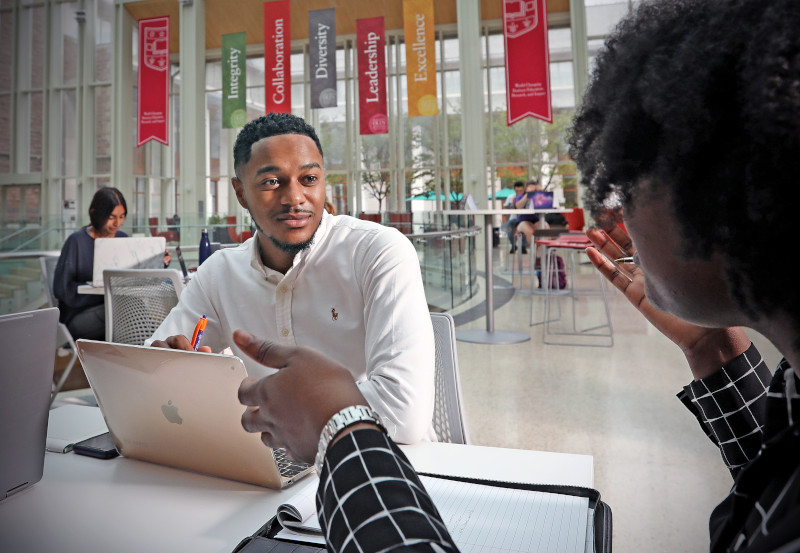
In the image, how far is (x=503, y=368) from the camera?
14.2 ft

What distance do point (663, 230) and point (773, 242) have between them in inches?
4.0

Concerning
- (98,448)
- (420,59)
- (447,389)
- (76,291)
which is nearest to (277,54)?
(420,59)

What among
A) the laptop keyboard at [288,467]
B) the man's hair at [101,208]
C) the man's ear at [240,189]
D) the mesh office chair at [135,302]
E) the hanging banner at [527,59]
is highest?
the hanging banner at [527,59]

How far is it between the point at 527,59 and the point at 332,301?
31.8 feet

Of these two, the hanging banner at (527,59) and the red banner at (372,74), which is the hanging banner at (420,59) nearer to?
the red banner at (372,74)

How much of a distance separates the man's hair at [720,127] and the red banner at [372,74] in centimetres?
1089

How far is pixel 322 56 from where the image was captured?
36.2 ft

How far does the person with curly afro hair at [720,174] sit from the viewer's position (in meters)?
0.43

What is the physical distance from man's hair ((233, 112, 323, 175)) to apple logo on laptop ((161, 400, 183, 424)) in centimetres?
97

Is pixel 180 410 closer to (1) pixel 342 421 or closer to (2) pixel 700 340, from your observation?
(1) pixel 342 421

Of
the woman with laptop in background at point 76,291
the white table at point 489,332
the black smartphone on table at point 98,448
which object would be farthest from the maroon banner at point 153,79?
the black smartphone on table at point 98,448

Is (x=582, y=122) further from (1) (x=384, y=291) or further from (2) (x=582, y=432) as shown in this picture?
(2) (x=582, y=432)

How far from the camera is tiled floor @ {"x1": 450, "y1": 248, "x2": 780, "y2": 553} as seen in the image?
2.15 m

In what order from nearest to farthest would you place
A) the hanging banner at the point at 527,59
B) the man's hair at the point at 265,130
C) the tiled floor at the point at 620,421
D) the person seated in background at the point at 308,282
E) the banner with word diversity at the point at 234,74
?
the person seated in background at the point at 308,282
the man's hair at the point at 265,130
the tiled floor at the point at 620,421
the hanging banner at the point at 527,59
the banner with word diversity at the point at 234,74
